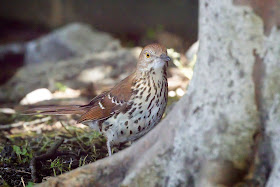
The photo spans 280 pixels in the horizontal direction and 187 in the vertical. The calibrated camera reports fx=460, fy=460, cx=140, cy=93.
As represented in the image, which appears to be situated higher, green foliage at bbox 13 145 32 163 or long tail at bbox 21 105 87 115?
long tail at bbox 21 105 87 115

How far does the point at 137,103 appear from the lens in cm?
346

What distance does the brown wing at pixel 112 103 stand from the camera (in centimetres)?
353

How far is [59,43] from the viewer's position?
7.67 metres

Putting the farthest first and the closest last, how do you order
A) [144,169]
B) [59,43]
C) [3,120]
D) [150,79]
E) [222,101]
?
[59,43] < [3,120] < [150,79] < [144,169] < [222,101]

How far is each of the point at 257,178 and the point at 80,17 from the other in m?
7.72

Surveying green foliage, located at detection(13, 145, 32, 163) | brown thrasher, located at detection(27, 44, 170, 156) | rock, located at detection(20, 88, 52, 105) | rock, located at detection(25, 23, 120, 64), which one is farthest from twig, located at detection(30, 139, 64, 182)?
rock, located at detection(25, 23, 120, 64)

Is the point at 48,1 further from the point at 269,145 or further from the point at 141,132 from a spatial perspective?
the point at 269,145

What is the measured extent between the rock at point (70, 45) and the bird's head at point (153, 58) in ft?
12.3

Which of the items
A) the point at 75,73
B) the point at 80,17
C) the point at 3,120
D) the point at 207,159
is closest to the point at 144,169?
the point at 207,159

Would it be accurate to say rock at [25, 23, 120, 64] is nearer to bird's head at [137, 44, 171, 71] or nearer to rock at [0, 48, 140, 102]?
rock at [0, 48, 140, 102]

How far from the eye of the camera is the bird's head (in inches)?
139

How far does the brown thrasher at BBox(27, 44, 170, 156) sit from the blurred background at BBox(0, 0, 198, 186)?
0.91 feet

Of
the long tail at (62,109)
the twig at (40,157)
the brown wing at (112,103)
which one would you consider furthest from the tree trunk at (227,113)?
the long tail at (62,109)

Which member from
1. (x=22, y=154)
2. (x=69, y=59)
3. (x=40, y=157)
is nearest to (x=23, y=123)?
(x=22, y=154)
